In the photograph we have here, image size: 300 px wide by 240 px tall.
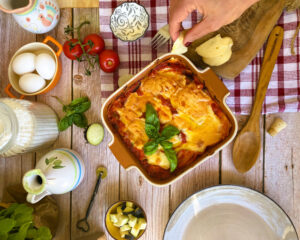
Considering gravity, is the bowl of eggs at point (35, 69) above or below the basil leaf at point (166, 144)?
above

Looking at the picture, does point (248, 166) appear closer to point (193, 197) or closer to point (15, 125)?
point (193, 197)

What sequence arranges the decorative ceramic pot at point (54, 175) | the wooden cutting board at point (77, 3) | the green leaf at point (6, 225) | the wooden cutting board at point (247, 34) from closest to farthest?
the green leaf at point (6, 225) < the decorative ceramic pot at point (54, 175) < the wooden cutting board at point (247, 34) < the wooden cutting board at point (77, 3)

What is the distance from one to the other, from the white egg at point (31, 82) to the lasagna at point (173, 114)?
1.06 ft

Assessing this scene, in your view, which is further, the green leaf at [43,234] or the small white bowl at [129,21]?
the small white bowl at [129,21]

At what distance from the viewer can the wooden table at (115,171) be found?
118 centimetres

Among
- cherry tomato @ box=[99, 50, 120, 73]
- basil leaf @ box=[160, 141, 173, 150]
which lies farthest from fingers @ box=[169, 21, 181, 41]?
basil leaf @ box=[160, 141, 173, 150]

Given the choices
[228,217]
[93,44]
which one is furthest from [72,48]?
[228,217]

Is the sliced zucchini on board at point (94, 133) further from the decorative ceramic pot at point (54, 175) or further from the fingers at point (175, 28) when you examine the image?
the fingers at point (175, 28)

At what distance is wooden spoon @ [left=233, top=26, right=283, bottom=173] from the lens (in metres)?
1.13

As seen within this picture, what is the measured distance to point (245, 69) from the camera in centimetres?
116

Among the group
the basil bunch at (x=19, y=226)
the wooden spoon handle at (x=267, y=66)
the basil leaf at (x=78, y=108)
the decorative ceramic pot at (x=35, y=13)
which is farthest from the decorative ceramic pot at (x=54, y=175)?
the wooden spoon handle at (x=267, y=66)

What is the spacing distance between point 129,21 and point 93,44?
0.58 feet

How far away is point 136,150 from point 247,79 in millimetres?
545

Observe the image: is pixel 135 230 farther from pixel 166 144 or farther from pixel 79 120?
pixel 79 120
